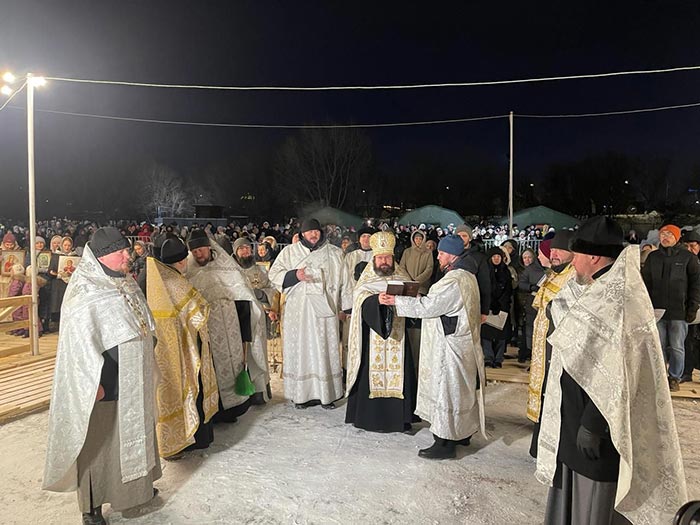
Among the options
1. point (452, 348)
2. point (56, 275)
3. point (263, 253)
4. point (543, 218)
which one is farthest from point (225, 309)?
point (543, 218)

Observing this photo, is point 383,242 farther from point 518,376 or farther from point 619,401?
point 518,376

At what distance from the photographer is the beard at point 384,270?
18.6ft

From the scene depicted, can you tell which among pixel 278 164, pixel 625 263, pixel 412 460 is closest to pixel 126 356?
pixel 412 460

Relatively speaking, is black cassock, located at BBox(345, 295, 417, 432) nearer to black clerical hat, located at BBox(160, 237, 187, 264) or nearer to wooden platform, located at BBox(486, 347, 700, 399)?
black clerical hat, located at BBox(160, 237, 187, 264)

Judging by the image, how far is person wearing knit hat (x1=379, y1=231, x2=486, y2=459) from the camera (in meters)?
4.84

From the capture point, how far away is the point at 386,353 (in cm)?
555

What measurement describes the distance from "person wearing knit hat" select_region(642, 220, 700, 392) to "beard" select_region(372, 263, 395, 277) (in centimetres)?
382

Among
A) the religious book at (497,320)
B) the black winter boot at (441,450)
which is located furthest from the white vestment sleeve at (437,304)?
the religious book at (497,320)

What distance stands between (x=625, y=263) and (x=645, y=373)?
1.90ft

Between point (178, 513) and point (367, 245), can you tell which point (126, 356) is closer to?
point (178, 513)

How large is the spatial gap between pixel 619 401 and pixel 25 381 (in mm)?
7180

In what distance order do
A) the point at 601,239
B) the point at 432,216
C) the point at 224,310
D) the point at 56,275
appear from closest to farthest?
1. the point at 601,239
2. the point at 224,310
3. the point at 56,275
4. the point at 432,216

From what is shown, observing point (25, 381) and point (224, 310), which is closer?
point (224, 310)

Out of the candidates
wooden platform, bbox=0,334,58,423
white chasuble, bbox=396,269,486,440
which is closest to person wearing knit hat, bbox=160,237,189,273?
white chasuble, bbox=396,269,486,440
